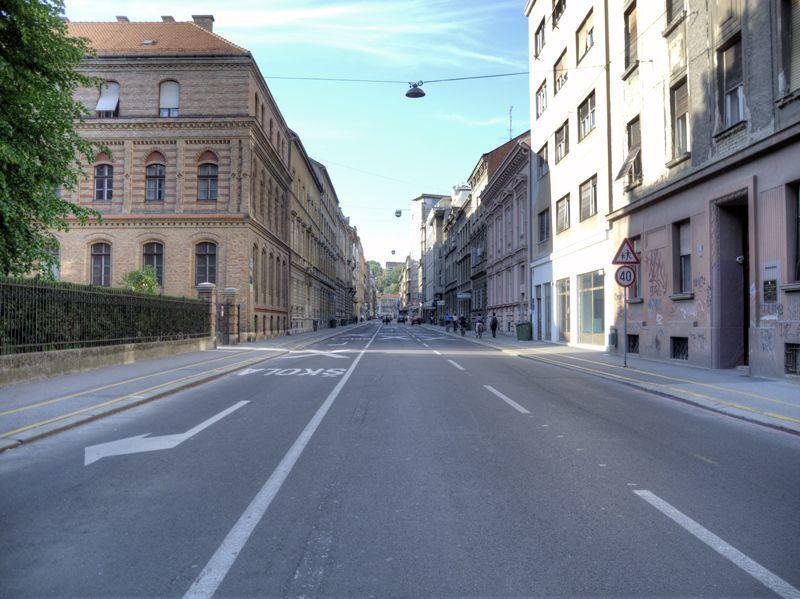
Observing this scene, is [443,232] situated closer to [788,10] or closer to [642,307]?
[642,307]

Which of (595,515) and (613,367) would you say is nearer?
(595,515)

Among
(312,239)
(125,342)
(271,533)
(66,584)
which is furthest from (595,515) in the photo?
(312,239)

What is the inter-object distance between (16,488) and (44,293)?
30.3 feet

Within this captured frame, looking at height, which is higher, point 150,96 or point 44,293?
point 150,96

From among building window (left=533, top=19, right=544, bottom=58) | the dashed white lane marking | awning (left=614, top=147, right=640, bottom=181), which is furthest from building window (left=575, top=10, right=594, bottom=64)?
the dashed white lane marking

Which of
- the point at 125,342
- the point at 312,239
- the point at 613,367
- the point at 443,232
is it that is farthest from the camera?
the point at 443,232

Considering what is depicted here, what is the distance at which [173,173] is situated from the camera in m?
32.0

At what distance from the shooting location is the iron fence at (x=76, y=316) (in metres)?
11.7

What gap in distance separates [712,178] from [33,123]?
16027 mm

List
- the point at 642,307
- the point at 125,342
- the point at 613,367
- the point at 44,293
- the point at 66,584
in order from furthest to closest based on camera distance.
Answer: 1. the point at 642,307
2. the point at 125,342
3. the point at 613,367
4. the point at 44,293
5. the point at 66,584

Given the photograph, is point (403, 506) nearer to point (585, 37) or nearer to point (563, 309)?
point (563, 309)

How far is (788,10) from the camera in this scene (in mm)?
11930

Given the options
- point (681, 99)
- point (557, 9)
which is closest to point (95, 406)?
point (681, 99)

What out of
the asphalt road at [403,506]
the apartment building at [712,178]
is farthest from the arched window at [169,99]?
the asphalt road at [403,506]
